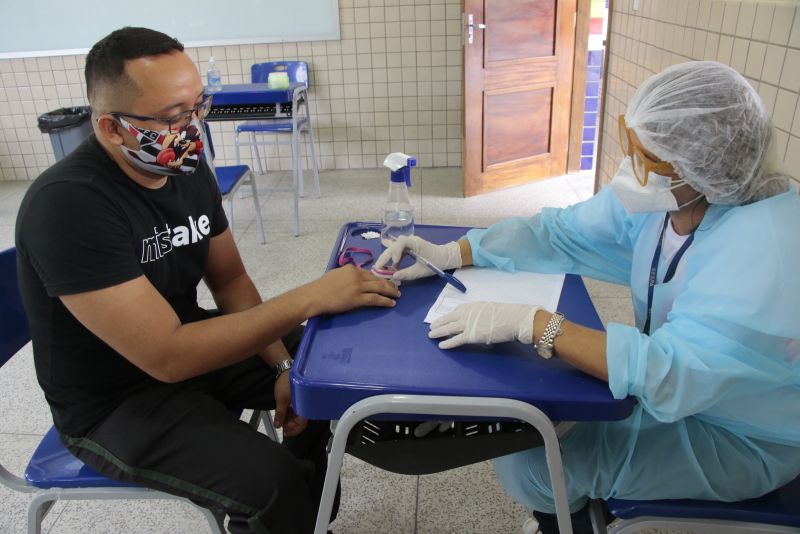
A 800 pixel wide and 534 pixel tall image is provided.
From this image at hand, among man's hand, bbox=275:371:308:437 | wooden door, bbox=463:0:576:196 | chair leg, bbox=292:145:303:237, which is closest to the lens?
man's hand, bbox=275:371:308:437

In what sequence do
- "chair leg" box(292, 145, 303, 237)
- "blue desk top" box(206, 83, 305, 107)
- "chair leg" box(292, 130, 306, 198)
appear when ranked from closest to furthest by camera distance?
"blue desk top" box(206, 83, 305, 107), "chair leg" box(292, 145, 303, 237), "chair leg" box(292, 130, 306, 198)

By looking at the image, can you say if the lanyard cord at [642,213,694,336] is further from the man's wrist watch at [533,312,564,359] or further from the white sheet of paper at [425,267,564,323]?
the man's wrist watch at [533,312,564,359]

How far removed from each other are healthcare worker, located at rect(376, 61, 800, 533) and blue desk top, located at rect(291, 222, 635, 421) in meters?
0.03

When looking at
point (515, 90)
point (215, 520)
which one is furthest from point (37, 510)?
point (515, 90)

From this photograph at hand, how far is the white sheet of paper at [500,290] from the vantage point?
46.0 inches

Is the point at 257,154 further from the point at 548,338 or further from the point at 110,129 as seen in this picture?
the point at 548,338

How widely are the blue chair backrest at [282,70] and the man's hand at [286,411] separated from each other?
10.7ft

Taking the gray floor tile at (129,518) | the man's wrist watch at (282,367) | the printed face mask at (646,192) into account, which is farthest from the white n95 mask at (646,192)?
the gray floor tile at (129,518)

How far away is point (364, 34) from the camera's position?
14.2 ft

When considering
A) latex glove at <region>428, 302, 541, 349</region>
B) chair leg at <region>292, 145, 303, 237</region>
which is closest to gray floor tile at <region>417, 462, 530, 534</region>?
latex glove at <region>428, 302, 541, 349</region>

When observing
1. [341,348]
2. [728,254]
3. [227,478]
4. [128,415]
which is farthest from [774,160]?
[128,415]

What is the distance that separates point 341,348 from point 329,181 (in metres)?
3.54

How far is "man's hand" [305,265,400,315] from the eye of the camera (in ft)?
3.69

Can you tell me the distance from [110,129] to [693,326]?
1066 millimetres
